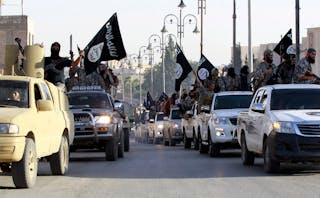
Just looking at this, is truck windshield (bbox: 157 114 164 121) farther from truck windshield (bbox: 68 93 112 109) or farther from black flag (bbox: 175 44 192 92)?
truck windshield (bbox: 68 93 112 109)

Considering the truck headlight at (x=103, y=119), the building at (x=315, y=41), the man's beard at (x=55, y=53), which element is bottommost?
the truck headlight at (x=103, y=119)

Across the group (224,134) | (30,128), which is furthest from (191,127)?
(30,128)

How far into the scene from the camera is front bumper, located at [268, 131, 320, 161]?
1486 centimetres

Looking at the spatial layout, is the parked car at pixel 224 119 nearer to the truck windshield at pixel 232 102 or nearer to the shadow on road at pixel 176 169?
the truck windshield at pixel 232 102

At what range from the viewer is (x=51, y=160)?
1588cm

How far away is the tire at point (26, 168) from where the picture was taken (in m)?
12.6

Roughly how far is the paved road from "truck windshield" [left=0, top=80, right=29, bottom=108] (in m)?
1.41

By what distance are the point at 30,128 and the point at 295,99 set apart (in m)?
6.06

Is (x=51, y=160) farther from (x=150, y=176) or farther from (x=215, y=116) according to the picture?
(x=215, y=116)

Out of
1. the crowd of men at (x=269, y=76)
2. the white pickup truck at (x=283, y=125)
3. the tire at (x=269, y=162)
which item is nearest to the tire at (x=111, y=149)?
the white pickup truck at (x=283, y=125)

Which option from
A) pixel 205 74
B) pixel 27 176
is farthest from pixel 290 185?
pixel 205 74

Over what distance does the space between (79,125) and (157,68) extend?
150 m

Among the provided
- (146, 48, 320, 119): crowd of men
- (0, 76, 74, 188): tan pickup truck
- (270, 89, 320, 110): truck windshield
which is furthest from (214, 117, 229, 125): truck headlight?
(0, 76, 74, 188): tan pickup truck

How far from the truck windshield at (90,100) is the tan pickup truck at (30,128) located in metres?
5.26
